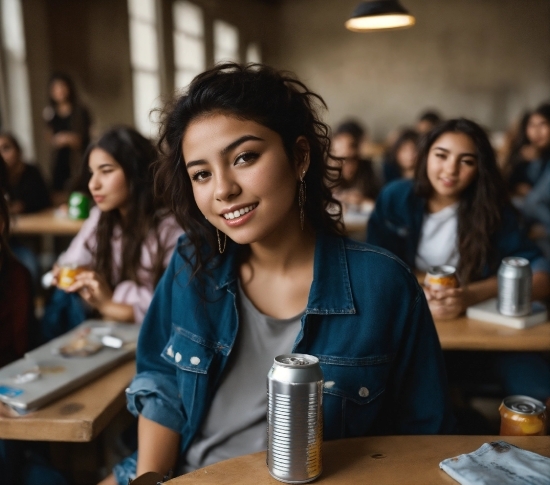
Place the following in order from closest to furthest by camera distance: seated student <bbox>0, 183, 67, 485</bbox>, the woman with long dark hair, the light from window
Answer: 1. seated student <bbox>0, 183, 67, 485</bbox>
2. the woman with long dark hair
3. the light from window

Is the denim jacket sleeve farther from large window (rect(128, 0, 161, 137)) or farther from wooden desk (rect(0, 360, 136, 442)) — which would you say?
large window (rect(128, 0, 161, 137))

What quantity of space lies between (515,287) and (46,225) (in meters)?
2.73

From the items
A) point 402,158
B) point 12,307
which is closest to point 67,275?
point 12,307

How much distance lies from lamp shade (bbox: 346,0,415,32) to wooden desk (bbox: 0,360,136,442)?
7.74ft

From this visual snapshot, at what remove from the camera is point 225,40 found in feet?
33.7

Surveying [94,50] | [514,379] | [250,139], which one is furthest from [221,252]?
[94,50]

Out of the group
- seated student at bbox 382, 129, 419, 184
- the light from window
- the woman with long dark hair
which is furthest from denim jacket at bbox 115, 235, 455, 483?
the light from window

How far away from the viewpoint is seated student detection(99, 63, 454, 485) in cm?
117

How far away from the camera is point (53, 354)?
1.58 metres

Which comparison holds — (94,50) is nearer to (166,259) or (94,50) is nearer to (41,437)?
(166,259)

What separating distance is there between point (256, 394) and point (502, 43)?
37.3 feet

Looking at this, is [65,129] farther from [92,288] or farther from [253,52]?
[253,52]

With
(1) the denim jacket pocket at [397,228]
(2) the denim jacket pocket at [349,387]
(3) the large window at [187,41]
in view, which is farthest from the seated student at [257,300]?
(3) the large window at [187,41]

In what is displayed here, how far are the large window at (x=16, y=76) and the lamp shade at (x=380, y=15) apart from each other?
4173 millimetres
